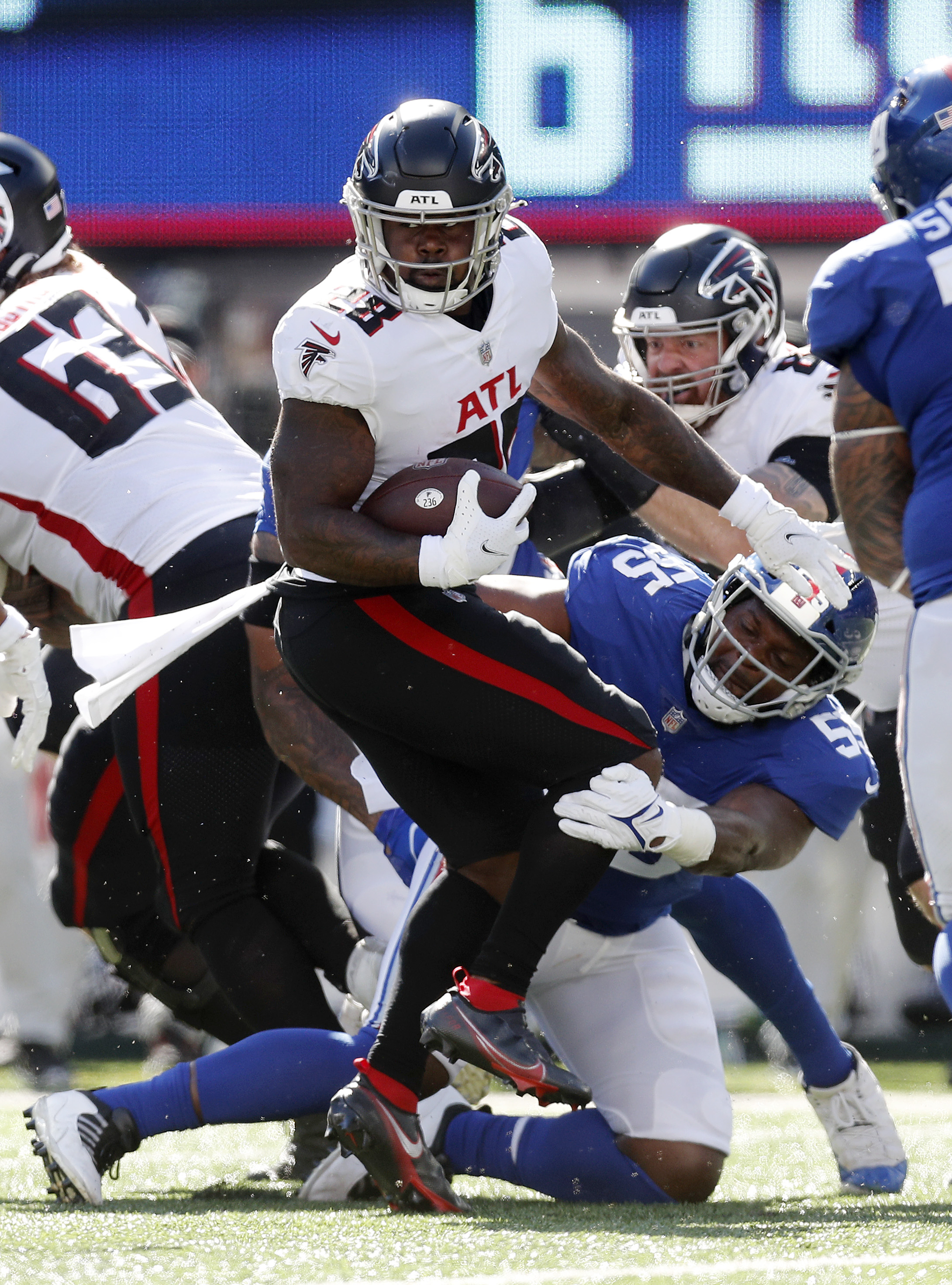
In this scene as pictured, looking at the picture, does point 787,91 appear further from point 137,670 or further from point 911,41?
point 137,670

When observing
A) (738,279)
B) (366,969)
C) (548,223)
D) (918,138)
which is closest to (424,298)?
(918,138)

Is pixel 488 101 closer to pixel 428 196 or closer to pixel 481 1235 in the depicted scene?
pixel 428 196

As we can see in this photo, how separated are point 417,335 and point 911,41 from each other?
380 cm

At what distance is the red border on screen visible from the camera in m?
5.77

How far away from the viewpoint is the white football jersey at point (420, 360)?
8.14 feet

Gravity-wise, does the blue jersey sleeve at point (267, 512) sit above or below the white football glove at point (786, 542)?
below

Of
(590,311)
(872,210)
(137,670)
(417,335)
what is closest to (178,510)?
(137,670)

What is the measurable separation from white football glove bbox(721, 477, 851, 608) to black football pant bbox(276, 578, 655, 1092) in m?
0.35

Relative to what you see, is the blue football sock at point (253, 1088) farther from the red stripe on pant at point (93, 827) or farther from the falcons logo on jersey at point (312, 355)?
the falcons logo on jersey at point (312, 355)

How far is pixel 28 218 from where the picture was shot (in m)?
3.51

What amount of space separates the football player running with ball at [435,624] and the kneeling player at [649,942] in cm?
12

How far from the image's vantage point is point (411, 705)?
248cm

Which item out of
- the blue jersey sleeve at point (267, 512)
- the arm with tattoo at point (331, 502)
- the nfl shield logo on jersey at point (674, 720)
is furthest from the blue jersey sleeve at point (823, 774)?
the blue jersey sleeve at point (267, 512)

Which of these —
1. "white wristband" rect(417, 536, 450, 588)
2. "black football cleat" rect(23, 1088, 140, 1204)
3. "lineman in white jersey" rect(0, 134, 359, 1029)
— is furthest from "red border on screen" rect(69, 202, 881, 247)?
"black football cleat" rect(23, 1088, 140, 1204)
